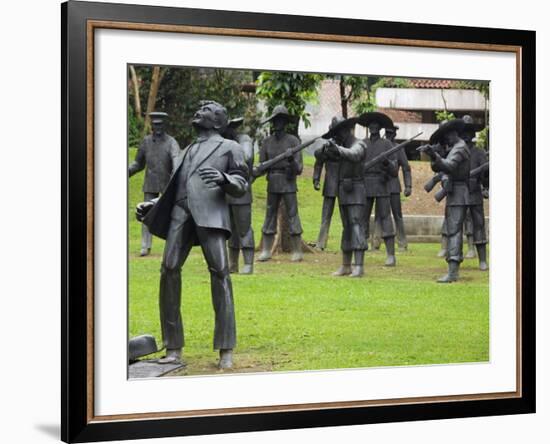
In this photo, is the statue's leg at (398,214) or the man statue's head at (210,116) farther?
the statue's leg at (398,214)

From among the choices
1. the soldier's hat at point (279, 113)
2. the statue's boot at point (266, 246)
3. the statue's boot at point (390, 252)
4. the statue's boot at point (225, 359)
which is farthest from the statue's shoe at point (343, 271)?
the soldier's hat at point (279, 113)

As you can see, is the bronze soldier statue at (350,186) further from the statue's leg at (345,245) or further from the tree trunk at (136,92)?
the tree trunk at (136,92)

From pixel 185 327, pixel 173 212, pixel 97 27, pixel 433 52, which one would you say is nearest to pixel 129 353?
pixel 185 327

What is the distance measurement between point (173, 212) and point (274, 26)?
128 centimetres

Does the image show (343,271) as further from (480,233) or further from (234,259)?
(480,233)

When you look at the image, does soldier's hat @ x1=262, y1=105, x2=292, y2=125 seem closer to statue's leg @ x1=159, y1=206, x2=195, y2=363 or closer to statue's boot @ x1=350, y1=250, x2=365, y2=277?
statue's leg @ x1=159, y1=206, x2=195, y2=363

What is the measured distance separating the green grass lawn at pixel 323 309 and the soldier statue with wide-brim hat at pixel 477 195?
0.39 feet

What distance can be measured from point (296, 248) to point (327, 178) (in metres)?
0.51

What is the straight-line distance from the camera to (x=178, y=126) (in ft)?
24.5

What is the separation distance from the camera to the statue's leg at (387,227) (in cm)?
803

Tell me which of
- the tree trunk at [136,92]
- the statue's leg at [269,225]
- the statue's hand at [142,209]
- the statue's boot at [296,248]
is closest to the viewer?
the tree trunk at [136,92]

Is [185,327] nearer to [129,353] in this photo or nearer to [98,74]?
[129,353]

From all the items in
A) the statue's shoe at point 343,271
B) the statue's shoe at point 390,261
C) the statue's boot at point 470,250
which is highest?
the statue's boot at point 470,250

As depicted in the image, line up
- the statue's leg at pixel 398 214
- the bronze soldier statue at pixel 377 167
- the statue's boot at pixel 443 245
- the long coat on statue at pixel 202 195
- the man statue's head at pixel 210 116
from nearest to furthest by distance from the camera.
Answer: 1. the long coat on statue at pixel 202 195
2. the man statue's head at pixel 210 116
3. the bronze soldier statue at pixel 377 167
4. the statue's leg at pixel 398 214
5. the statue's boot at pixel 443 245
